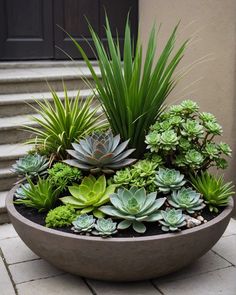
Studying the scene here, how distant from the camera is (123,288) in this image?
2496 millimetres

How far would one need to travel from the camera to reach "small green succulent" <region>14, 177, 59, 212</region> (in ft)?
8.54

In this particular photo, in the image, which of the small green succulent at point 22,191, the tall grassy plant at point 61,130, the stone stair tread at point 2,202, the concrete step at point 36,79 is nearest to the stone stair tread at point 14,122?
the concrete step at point 36,79

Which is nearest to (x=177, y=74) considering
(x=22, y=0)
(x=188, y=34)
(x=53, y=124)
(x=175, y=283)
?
(x=188, y=34)

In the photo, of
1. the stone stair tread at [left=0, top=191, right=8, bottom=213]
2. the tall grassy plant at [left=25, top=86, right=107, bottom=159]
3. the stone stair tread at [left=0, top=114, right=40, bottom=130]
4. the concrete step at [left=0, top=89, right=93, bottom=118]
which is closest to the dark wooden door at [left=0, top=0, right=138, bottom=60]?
the concrete step at [left=0, top=89, right=93, bottom=118]

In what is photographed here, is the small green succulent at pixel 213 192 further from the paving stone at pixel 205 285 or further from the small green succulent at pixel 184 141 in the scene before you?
the paving stone at pixel 205 285

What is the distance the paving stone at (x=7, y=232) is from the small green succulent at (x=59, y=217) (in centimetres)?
73

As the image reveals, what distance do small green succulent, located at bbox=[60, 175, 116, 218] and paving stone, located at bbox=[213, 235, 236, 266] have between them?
2.68 feet

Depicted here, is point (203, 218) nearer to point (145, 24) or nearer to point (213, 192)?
point (213, 192)

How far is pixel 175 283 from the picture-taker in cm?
255

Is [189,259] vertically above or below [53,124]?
below

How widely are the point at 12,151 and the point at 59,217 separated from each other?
1.32 m

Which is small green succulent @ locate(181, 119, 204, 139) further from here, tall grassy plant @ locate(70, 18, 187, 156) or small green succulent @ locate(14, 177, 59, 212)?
small green succulent @ locate(14, 177, 59, 212)

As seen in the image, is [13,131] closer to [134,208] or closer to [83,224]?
[83,224]

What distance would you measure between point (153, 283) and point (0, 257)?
91 centimetres
